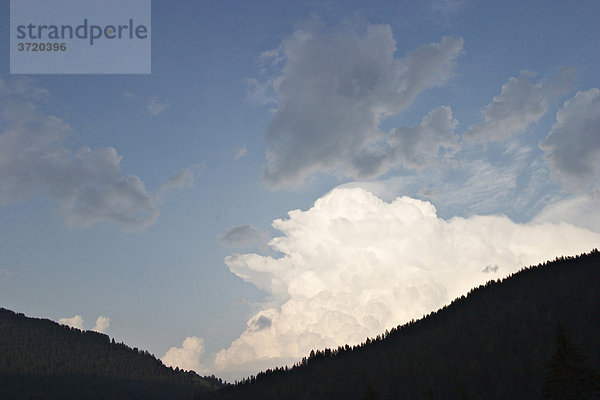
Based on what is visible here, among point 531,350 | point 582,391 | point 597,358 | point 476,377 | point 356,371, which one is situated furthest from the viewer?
point 356,371

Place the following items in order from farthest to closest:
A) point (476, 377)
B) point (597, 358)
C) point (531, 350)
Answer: point (531, 350), point (476, 377), point (597, 358)

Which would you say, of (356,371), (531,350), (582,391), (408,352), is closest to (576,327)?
(531,350)

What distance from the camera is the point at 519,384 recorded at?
148 metres

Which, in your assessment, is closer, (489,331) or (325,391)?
(325,391)

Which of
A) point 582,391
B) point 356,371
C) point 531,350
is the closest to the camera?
point 582,391

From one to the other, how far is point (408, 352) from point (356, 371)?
21.3m

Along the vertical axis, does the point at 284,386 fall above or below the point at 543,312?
below

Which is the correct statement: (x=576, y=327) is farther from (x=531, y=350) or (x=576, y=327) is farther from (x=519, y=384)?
(x=519, y=384)

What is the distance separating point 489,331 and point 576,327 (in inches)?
1210

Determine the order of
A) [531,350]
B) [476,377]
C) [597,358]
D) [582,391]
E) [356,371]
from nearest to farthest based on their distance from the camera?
[582,391]
[597,358]
[476,377]
[531,350]
[356,371]

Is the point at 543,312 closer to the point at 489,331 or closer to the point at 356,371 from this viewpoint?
the point at 489,331

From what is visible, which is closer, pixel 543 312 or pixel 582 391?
pixel 582 391

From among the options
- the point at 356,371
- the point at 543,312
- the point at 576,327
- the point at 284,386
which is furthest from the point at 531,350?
the point at 284,386

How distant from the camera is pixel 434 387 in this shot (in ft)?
497
